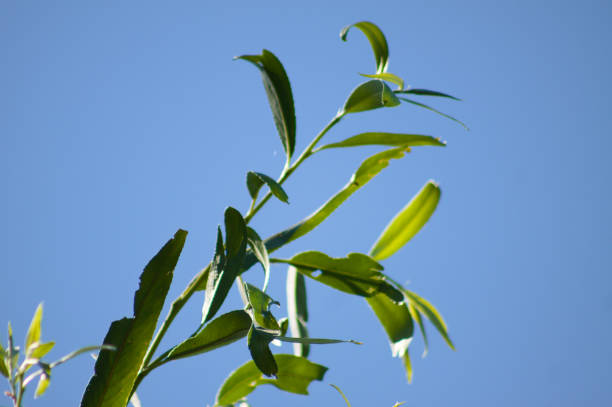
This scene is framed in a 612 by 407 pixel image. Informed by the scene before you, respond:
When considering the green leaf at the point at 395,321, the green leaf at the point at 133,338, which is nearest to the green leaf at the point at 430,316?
the green leaf at the point at 395,321

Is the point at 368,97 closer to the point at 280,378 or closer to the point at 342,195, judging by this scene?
the point at 342,195

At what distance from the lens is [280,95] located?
0.40 m

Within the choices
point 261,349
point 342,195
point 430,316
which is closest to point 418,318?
point 430,316

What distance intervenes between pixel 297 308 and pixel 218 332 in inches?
5.9

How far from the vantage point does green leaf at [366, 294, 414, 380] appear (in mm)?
428

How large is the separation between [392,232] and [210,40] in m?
6.67

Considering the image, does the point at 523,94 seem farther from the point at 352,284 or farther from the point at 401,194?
the point at 352,284

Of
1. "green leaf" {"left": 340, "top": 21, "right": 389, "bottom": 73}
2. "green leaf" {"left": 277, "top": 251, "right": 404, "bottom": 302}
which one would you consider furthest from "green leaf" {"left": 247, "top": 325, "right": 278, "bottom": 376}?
"green leaf" {"left": 340, "top": 21, "right": 389, "bottom": 73}

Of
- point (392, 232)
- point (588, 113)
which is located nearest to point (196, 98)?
point (588, 113)

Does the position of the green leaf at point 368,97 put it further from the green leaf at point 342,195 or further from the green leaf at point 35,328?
the green leaf at point 35,328

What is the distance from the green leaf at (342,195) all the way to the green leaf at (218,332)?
0.32ft

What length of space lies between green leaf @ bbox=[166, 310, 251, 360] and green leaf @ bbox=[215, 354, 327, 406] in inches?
4.1

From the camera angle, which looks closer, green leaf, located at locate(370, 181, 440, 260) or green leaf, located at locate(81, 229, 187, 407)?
green leaf, located at locate(81, 229, 187, 407)

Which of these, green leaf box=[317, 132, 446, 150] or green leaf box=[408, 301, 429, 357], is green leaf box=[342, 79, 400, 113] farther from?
green leaf box=[408, 301, 429, 357]
